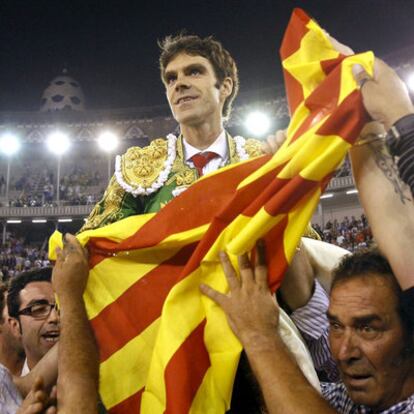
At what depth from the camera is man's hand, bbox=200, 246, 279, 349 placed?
1688mm

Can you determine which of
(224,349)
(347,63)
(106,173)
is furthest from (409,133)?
(106,173)

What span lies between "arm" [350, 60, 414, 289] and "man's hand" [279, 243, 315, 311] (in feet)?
1.71

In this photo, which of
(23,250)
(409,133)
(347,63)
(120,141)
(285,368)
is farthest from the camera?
(120,141)

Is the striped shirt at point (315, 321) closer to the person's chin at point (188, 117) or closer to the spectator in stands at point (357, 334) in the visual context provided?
the spectator in stands at point (357, 334)

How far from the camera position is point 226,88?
129 inches

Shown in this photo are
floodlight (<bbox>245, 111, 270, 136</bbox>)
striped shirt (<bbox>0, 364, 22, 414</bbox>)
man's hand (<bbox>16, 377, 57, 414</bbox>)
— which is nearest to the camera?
man's hand (<bbox>16, 377, 57, 414</bbox>)

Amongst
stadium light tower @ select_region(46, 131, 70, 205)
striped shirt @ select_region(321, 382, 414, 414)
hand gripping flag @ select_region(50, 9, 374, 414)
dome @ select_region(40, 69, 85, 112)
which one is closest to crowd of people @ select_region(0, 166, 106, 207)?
stadium light tower @ select_region(46, 131, 70, 205)

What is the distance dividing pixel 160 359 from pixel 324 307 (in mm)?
795

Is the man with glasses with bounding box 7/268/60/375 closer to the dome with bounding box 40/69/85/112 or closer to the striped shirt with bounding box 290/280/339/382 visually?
the striped shirt with bounding box 290/280/339/382

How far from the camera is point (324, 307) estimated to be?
2.27m

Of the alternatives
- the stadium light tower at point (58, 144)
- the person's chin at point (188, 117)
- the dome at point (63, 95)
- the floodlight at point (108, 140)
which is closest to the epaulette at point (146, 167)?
the person's chin at point (188, 117)

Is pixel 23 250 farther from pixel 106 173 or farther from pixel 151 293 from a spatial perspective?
pixel 151 293

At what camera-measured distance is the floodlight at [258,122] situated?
27875 millimetres

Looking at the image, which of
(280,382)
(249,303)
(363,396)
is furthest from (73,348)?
(363,396)
